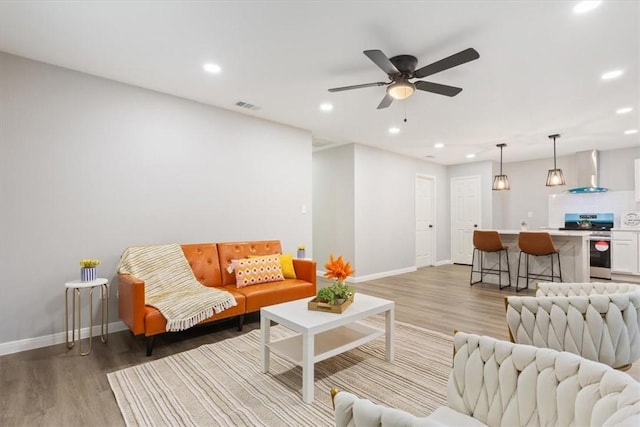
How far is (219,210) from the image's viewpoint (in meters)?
4.05

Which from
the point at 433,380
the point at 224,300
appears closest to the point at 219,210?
the point at 224,300

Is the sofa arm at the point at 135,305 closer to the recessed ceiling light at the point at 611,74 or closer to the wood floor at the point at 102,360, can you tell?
the wood floor at the point at 102,360

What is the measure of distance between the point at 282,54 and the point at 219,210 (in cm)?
210

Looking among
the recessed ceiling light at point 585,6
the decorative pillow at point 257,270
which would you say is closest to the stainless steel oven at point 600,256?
the recessed ceiling light at point 585,6

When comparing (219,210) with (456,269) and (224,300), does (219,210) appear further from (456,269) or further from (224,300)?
(456,269)

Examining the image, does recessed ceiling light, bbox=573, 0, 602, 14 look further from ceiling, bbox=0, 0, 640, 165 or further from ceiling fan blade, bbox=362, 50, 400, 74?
ceiling fan blade, bbox=362, 50, 400, 74

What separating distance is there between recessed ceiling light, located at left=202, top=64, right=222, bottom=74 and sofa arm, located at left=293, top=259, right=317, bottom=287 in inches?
89.8

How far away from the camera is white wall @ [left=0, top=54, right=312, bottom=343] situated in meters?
2.78

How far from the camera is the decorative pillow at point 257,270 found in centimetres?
354

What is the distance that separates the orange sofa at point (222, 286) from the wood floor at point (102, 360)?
0.25 m

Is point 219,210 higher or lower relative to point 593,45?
lower

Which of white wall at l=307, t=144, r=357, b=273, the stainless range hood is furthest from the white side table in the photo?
the stainless range hood

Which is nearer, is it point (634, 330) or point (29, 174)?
point (634, 330)

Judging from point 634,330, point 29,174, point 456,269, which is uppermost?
point 29,174
